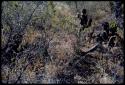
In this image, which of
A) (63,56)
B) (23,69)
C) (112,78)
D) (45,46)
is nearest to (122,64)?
(112,78)

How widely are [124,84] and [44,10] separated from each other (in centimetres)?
412

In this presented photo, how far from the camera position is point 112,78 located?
346 inches

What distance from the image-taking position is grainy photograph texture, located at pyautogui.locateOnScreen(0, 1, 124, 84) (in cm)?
849

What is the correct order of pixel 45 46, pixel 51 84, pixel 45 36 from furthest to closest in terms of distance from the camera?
pixel 45 36 → pixel 45 46 → pixel 51 84

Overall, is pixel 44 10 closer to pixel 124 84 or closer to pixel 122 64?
pixel 122 64

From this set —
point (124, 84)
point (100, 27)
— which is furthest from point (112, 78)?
point (100, 27)

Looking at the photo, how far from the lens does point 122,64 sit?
31.3 ft

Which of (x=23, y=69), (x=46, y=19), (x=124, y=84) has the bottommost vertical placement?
(x=124, y=84)

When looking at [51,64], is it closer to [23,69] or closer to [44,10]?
[23,69]

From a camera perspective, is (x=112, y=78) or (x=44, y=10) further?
(x=44, y=10)

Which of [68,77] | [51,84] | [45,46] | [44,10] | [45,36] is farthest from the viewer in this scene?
[44,10]

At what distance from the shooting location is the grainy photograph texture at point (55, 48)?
8.49m

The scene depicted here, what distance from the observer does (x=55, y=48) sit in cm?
990

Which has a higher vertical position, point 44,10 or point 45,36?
point 44,10
